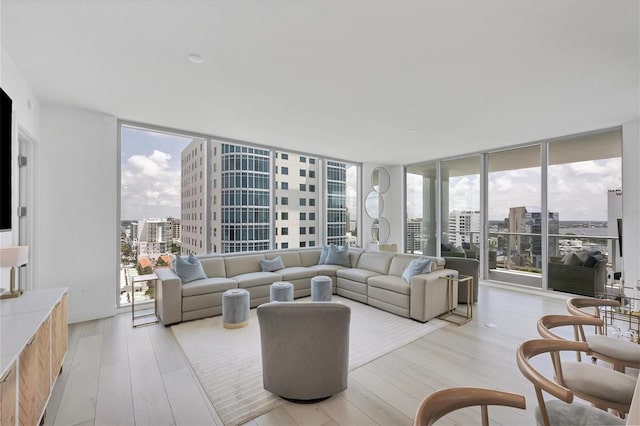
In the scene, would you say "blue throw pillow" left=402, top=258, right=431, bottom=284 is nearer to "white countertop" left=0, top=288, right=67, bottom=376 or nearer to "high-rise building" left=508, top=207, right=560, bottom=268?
"high-rise building" left=508, top=207, right=560, bottom=268

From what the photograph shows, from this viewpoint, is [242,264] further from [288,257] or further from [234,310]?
[234,310]

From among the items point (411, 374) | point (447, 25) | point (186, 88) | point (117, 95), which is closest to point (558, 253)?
point (411, 374)

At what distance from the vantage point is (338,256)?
575 cm

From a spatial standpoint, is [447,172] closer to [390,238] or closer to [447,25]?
[390,238]

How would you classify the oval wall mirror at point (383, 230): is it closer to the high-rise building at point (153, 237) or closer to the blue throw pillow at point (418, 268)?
the blue throw pillow at point (418, 268)

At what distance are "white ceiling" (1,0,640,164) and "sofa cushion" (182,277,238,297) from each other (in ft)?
7.87

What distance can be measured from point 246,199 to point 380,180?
4.00m

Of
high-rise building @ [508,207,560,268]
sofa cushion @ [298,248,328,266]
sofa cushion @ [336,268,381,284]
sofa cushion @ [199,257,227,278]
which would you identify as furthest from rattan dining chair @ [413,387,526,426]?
high-rise building @ [508,207,560,268]

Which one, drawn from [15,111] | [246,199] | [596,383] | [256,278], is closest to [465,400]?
→ [596,383]

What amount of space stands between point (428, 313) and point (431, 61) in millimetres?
3031

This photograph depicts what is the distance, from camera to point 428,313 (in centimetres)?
385

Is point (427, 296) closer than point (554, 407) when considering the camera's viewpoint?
No

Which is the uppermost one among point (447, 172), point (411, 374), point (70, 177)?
point (447, 172)

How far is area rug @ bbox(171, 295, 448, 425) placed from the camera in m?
2.18
